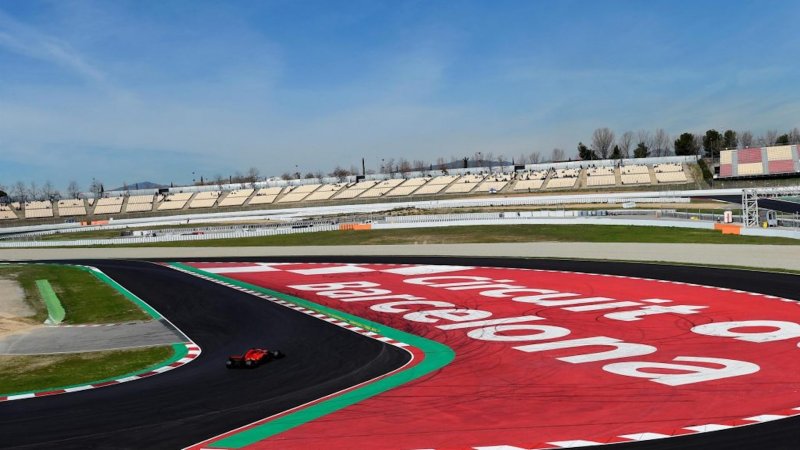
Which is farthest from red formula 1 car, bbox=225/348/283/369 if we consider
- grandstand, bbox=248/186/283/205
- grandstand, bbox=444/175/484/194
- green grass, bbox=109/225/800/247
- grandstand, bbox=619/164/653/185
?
grandstand, bbox=248/186/283/205

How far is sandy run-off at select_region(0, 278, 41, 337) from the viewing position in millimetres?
21438

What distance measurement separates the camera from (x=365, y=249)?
4856 cm

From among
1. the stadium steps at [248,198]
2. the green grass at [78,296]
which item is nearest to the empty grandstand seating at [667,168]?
the stadium steps at [248,198]

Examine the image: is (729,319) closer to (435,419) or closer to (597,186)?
(435,419)

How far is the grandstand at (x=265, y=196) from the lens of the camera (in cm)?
12875

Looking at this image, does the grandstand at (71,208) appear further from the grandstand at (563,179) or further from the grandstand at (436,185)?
the grandstand at (563,179)

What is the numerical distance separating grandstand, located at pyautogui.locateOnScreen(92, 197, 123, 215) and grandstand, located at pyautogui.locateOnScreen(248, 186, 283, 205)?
2861 centimetres

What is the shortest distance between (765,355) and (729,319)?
4282mm

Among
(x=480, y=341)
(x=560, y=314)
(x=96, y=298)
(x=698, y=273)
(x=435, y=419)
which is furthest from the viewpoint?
(x=96, y=298)

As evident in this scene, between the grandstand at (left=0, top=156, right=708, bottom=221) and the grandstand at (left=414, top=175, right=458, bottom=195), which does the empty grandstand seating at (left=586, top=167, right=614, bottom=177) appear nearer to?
the grandstand at (left=0, top=156, right=708, bottom=221)

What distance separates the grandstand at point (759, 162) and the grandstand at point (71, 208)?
125 metres

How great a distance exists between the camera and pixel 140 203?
449ft

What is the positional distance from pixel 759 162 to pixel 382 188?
69050 mm

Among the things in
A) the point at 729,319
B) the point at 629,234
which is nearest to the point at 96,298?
the point at 729,319
